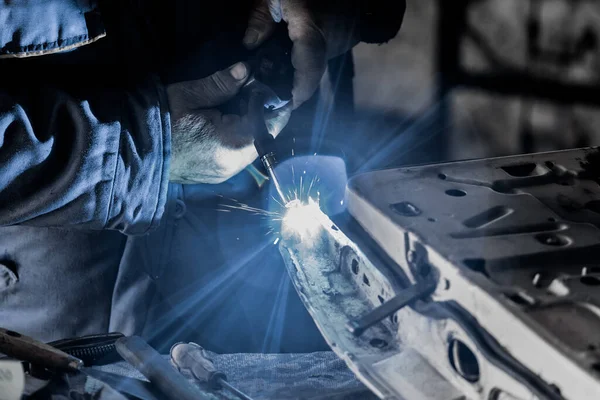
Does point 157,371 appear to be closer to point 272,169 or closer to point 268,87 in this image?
point 272,169

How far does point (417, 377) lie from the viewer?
1.04m

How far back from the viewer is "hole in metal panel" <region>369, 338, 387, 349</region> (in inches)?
44.6

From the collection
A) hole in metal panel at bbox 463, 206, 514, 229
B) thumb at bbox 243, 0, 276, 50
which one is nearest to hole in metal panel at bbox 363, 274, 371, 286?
hole in metal panel at bbox 463, 206, 514, 229

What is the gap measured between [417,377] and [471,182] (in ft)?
1.76

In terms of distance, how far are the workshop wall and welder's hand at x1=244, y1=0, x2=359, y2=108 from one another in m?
1.80

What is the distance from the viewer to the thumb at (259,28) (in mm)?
1730

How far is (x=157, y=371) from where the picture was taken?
3.93 ft

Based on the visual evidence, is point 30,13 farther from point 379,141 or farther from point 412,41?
point 412,41

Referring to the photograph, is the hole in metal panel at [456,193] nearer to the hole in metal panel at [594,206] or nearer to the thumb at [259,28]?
the hole in metal panel at [594,206]

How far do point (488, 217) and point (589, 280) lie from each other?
25 centimetres

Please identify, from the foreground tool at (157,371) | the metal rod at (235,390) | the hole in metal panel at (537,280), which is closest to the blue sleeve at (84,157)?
the foreground tool at (157,371)

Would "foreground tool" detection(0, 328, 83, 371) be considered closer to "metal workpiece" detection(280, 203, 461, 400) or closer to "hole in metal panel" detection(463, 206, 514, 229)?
"metal workpiece" detection(280, 203, 461, 400)

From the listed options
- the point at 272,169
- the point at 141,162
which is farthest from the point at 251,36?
the point at 141,162

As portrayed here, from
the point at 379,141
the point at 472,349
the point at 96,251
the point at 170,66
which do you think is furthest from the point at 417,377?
A: the point at 379,141
